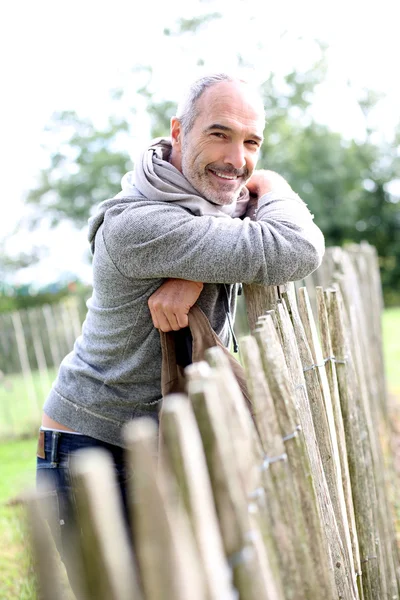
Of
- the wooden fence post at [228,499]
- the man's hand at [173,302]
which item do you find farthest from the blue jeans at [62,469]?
the wooden fence post at [228,499]

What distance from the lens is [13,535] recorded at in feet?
18.5

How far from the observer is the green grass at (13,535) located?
4.32 m

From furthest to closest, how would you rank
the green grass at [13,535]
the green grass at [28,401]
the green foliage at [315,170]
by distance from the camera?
1. the green foliage at [315,170]
2. the green grass at [28,401]
3. the green grass at [13,535]

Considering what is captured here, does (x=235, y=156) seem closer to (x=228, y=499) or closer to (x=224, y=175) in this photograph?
(x=224, y=175)

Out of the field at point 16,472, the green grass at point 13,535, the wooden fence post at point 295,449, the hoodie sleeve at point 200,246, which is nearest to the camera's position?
the wooden fence post at point 295,449

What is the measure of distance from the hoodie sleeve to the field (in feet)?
3.19

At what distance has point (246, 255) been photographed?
2.20 metres

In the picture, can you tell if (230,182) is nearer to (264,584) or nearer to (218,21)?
A: (264,584)

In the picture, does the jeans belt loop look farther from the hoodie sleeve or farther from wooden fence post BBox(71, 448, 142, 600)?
wooden fence post BBox(71, 448, 142, 600)

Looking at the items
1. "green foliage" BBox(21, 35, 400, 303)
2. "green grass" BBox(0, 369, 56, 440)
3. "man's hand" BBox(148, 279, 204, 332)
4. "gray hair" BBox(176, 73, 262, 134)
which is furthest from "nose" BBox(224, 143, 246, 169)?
"green foliage" BBox(21, 35, 400, 303)

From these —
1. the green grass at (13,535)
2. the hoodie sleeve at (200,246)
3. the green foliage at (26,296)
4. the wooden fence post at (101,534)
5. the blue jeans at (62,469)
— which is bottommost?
the green grass at (13,535)

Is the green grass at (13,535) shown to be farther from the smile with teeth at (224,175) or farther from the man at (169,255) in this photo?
the smile with teeth at (224,175)

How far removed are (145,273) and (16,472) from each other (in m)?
6.32

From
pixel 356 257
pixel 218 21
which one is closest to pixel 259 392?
pixel 356 257
